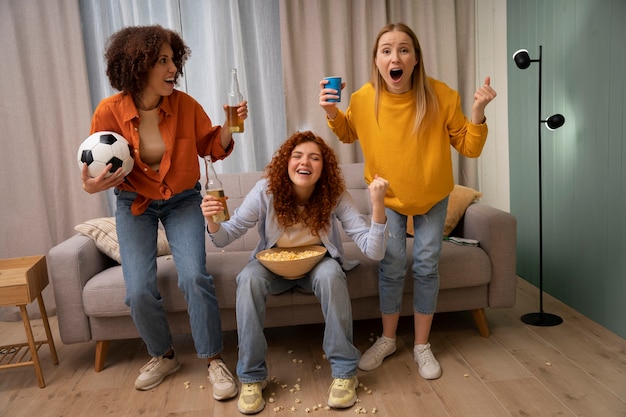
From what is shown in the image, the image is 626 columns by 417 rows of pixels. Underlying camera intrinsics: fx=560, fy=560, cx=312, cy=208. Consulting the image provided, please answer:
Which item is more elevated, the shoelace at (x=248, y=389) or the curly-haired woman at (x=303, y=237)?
the curly-haired woman at (x=303, y=237)

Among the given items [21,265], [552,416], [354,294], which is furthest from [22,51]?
[552,416]

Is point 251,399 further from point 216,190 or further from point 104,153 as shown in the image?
point 104,153

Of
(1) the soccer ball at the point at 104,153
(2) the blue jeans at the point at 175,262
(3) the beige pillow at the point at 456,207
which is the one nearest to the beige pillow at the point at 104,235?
(2) the blue jeans at the point at 175,262

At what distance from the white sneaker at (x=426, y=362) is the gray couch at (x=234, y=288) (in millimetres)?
238

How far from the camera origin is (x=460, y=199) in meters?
2.77

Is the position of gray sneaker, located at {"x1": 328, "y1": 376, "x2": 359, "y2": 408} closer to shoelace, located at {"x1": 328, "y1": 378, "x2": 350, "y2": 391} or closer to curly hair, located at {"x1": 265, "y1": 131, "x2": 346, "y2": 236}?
shoelace, located at {"x1": 328, "y1": 378, "x2": 350, "y2": 391}

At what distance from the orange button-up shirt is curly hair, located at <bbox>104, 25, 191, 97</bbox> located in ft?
0.23

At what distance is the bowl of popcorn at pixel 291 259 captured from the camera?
6.70ft

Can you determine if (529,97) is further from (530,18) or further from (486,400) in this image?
(486,400)

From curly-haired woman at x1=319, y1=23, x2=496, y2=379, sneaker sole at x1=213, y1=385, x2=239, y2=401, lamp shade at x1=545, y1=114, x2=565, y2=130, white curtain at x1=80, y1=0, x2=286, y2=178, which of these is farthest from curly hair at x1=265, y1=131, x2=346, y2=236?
white curtain at x1=80, y1=0, x2=286, y2=178

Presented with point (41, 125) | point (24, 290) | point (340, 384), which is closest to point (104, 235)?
point (24, 290)

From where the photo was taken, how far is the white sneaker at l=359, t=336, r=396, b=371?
2246mm

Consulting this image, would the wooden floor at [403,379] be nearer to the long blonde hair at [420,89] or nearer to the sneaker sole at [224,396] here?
the sneaker sole at [224,396]

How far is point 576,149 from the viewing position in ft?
8.64
